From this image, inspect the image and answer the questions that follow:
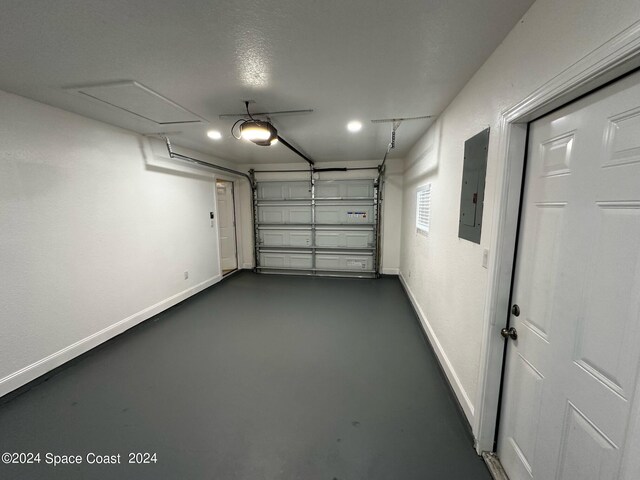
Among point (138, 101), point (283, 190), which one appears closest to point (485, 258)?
point (138, 101)

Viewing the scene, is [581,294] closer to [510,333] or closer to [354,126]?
[510,333]

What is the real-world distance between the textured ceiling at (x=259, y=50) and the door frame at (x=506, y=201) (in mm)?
461

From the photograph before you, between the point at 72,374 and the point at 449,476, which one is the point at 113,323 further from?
the point at 449,476

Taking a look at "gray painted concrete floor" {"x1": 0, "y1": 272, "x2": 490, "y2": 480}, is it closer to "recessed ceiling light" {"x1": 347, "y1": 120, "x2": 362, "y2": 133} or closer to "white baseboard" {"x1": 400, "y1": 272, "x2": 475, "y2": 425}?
"white baseboard" {"x1": 400, "y1": 272, "x2": 475, "y2": 425}

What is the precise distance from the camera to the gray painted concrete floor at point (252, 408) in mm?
1408

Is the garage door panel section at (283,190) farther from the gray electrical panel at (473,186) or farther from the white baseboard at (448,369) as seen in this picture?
the gray electrical panel at (473,186)

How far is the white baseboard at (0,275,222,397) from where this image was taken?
1.94 m

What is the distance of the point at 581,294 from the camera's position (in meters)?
0.90

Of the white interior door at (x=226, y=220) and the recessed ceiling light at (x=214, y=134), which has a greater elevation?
the recessed ceiling light at (x=214, y=134)

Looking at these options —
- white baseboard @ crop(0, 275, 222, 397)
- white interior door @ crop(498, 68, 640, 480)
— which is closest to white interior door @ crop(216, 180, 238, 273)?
white baseboard @ crop(0, 275, 222, 397)

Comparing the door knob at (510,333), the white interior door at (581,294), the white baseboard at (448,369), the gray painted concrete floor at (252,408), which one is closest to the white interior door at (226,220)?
the gray painted concrete floor at (252,408)

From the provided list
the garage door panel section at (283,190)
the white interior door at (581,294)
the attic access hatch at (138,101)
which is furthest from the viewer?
the garage door panel section at (283,190)

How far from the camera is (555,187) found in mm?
1029

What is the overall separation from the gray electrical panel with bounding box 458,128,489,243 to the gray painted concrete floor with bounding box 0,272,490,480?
4.36ft
